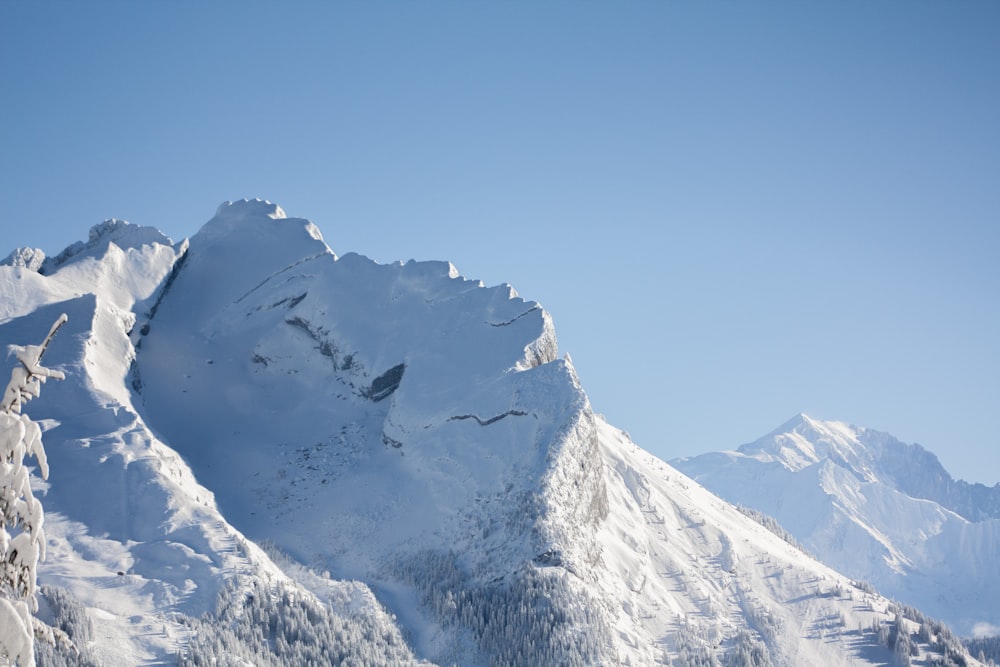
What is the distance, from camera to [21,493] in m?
20.7

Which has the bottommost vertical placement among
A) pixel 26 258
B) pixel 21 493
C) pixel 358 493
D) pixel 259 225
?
pixel 21 493

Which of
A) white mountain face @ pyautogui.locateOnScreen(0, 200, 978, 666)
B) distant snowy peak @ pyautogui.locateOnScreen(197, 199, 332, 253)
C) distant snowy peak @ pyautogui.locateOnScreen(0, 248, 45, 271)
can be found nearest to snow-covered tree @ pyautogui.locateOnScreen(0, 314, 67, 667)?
white mountain face @ pyautogui.locateOnScreen(0, 200, 978, 666)

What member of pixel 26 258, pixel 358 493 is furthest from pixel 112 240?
pixel 358 493

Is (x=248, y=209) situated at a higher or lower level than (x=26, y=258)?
higher

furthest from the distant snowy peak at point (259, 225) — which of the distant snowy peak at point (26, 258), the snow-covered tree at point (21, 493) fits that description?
the snow-covered tree at point (21, 493)

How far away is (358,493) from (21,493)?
106m

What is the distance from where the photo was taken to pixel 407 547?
4569 inches

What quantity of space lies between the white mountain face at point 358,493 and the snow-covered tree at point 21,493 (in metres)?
73.2

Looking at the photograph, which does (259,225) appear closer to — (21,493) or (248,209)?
(248,209)

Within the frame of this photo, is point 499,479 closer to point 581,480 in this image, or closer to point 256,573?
point 581,480

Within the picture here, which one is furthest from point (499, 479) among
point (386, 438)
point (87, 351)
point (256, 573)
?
point (87, 351)

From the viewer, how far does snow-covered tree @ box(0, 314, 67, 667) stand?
1975cm

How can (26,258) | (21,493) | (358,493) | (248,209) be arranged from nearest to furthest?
1. (21,493)
2. (358,493)
3. (26,258)
4. (248,209)

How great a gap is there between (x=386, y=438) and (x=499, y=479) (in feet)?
67.9
